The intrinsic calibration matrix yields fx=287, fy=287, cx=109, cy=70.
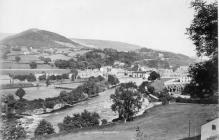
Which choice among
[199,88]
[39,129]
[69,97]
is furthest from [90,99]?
[199,88]

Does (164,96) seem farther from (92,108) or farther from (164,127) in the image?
(164,127)

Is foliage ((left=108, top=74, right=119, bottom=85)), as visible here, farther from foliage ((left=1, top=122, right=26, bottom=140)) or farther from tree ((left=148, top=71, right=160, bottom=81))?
foliage ((left=1, top=122, right=26, bottom=140))

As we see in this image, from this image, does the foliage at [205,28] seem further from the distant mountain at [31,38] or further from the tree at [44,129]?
the tree at [44,129]

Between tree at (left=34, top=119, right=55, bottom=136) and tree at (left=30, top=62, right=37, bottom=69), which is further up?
tree at (left=30, top=62, right=37, bottom=69)

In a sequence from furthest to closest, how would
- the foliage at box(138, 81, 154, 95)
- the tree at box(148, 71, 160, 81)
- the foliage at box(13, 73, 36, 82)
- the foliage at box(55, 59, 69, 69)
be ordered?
the foliage at box(55, 59, 69, 69)
the tree at box(148, 71, 160, 81)
the foliage at box(13, 73, 36, 82)
the foliage at box(138, 81, 154, 95)

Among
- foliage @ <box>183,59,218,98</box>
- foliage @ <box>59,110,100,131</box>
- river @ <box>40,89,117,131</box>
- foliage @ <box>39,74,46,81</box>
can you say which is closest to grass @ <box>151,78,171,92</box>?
river @ <box>40,89,117,131</box>

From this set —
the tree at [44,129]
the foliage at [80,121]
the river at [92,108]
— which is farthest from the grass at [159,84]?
the tree at [44,129]
